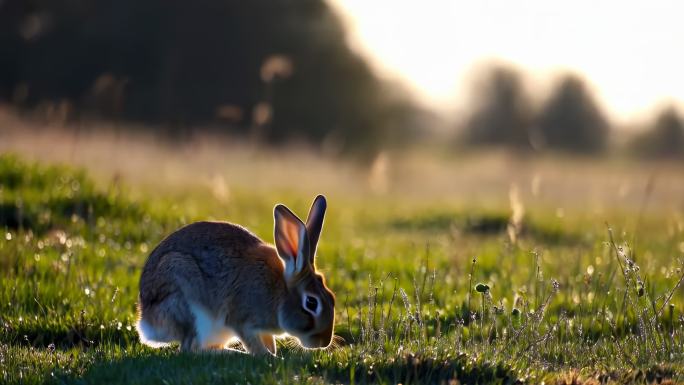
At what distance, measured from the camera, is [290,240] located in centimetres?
577

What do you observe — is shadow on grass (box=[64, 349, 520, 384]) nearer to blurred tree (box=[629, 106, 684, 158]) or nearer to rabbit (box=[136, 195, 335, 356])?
rabbit (box=[136, 195, 335, 356])

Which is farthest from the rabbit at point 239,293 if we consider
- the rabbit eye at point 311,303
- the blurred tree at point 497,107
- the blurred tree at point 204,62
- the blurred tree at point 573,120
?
the blurred tree at point 573,120

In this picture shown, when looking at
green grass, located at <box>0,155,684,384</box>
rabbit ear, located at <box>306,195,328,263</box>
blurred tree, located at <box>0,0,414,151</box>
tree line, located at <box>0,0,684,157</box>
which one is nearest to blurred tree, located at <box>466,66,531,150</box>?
tree line, located at <box>0,0,684,157</box>

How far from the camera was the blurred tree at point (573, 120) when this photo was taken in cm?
6219

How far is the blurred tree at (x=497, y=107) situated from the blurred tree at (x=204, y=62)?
1929 centimetres

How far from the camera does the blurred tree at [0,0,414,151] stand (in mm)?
40938

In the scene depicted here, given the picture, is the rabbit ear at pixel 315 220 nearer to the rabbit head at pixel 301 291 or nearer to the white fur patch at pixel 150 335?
the rabbit head at pixel 301 291

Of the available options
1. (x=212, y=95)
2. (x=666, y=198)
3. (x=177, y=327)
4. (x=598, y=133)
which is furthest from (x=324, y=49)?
(x=177, y=327)

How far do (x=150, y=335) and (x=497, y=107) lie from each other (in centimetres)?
6146

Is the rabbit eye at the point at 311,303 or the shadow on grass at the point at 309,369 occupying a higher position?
the rabbit eye at the point at 311,303

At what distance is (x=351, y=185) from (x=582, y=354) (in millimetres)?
18037

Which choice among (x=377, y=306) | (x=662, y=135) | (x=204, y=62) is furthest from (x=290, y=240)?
(x=662, y=135)

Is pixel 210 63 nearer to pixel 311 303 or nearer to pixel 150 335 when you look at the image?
pixel 150 335

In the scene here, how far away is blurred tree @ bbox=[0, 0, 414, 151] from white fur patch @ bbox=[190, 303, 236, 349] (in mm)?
34290
